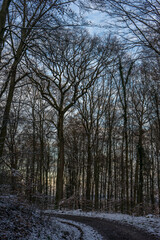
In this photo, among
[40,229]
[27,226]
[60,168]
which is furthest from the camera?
[60,168]

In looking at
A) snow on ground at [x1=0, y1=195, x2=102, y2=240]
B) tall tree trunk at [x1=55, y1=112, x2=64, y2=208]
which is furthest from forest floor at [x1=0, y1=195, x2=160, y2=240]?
tall tree trunk at [x1=55, y1=112, x2=64, y2=208]

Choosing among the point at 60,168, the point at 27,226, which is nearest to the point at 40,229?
the point at 27,226

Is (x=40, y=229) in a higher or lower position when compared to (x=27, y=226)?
lower

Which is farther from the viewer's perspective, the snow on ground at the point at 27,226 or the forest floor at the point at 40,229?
the forest floor at the point at 40,229

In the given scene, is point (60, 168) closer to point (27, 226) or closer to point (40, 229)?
point (40, 229)

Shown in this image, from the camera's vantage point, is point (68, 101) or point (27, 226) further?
point (68, 101)

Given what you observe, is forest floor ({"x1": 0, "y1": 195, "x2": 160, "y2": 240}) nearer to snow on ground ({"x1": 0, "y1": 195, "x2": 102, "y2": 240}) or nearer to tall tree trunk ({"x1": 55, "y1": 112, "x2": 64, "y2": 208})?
snow on ground ({"x1": 0, "y1": 195, "x2": 102, "y2": 240})

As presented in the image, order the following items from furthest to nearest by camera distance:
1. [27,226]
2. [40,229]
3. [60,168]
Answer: [60,168] → [40,229] → [27,226]

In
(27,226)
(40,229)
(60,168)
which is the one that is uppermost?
(60,168)

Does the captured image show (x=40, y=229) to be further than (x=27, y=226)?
Yes

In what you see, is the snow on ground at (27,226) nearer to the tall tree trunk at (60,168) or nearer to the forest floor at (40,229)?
the forest floor at (40,229)

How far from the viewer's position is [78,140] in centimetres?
2955

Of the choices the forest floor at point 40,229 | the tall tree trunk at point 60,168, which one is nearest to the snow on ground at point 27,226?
the forest floor at point 40,229

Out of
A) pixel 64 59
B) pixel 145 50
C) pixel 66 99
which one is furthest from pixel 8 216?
pixel 66 99
